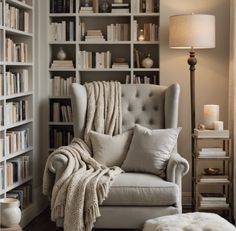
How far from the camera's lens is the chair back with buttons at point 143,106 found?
16.1 feet

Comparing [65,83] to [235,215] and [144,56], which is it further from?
[235,215]

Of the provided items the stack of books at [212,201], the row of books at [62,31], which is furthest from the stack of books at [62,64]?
the stack of books at [212,201]

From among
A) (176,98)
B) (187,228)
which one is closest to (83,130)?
(176,98)

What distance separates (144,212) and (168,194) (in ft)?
0.78

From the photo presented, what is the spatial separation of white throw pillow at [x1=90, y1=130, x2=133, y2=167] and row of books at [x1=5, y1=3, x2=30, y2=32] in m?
1.17

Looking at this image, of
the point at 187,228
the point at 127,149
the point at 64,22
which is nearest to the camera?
the point at 187,228

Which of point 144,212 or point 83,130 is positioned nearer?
point 144,212

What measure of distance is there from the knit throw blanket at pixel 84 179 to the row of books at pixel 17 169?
1.13ft

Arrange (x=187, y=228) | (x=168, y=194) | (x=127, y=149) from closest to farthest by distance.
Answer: (x=187, y=228), (x=168, y=194), (x=127, y=149)

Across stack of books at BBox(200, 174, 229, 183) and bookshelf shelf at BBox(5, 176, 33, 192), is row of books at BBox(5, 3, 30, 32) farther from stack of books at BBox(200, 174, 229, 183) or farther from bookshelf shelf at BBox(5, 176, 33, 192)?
stack of books at BBox(200, 174, 229, 183)

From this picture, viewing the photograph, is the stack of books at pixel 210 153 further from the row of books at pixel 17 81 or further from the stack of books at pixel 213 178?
the row of books at pixel 17 81

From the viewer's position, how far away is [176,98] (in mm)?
4879

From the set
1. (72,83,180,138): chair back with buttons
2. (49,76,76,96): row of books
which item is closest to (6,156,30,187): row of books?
(72,83,180,138): chair back with buttons

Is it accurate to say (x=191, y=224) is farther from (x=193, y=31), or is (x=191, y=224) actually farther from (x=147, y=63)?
(x=147, y=63)
